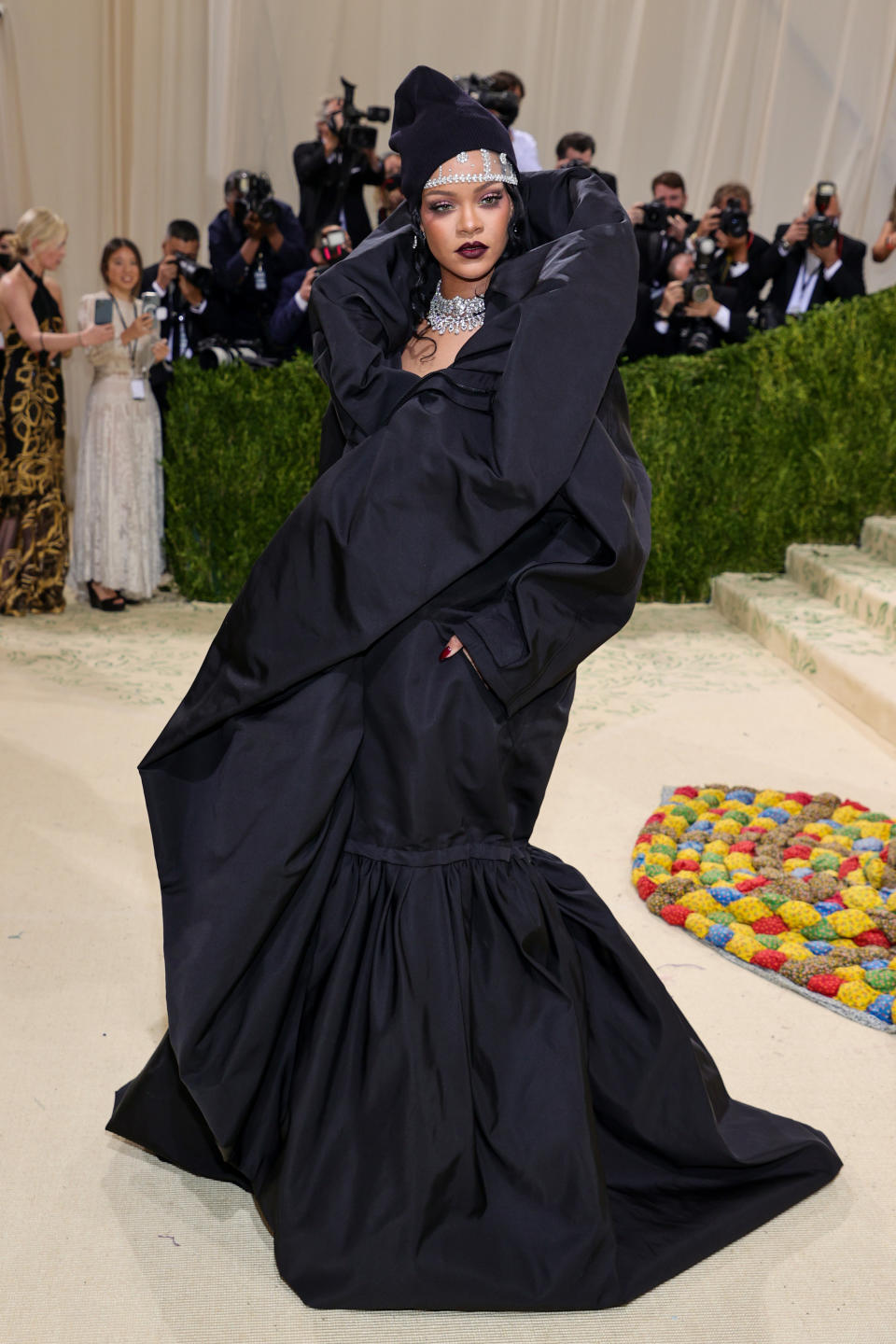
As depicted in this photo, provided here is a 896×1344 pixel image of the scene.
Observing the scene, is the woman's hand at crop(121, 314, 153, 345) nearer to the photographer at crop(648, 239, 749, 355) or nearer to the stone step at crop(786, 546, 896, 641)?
the photographer at crop(648, 239, 749, 355)

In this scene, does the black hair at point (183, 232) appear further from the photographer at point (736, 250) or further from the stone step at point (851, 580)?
the stone step at point (851, 580)

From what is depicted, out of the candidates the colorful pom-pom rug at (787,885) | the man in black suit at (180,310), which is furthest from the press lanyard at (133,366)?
the colorful pom-pom rug at (787,885)

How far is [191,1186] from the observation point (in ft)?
6.97

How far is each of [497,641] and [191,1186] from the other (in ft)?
3.54

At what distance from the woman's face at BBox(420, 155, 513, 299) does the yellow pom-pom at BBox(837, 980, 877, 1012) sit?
1.74m

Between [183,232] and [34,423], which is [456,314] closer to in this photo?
[34,423]

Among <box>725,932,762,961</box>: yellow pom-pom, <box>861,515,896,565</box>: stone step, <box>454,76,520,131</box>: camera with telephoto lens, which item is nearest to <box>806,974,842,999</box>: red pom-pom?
<box>725,932,762,961</box>: yellow pom-pom

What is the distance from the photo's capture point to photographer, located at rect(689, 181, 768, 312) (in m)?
6.74

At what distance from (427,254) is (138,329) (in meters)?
4.34

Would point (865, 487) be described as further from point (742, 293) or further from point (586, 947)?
point (586, 947)

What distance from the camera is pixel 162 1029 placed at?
2594 millimetres

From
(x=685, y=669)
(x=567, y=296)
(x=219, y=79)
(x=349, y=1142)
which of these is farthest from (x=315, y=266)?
(x=349, y=1142)

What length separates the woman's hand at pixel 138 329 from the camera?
→ 6031 millimetres

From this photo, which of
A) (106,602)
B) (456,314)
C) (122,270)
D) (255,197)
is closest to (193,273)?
(122,270)
